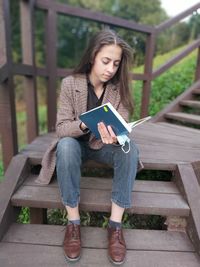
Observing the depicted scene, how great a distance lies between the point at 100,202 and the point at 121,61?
91 centimetres

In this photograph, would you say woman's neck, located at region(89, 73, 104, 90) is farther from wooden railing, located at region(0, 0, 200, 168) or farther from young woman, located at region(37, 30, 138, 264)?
wooden railing, located at region(0, 0, 200, 168)

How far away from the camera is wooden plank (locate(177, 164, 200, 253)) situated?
151cm

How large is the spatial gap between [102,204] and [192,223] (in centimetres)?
55

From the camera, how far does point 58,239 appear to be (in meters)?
1.50

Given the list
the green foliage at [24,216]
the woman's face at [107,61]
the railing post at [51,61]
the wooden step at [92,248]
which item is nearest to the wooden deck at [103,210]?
the wooden step at [92,248]

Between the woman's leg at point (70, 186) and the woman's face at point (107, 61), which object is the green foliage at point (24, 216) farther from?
the woman's face at point (107, 61)

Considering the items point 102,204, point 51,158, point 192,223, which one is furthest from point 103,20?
point 192,223

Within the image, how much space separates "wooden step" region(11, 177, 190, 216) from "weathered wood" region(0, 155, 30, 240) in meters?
0.04

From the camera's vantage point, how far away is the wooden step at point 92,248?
1.37 meters

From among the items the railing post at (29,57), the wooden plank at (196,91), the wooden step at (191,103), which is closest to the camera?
the railing post at (29,57)

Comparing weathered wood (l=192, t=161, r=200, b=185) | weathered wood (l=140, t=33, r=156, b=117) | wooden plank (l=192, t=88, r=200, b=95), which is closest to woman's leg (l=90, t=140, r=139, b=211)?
weathered wood (l=192, t=161, r=200, b=185)

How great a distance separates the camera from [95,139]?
65.4 inches

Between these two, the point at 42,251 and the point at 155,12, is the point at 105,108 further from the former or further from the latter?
the point at 155,12

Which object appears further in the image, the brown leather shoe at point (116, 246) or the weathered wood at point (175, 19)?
the weathered wood at point (175, 19)
